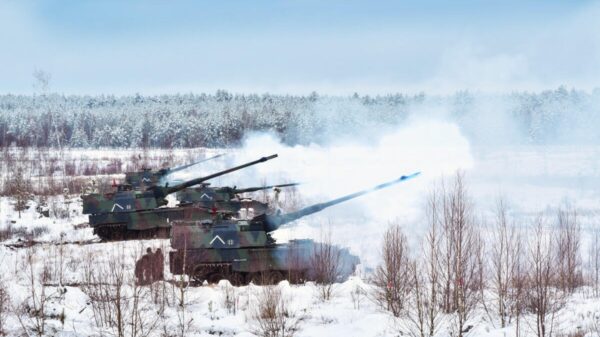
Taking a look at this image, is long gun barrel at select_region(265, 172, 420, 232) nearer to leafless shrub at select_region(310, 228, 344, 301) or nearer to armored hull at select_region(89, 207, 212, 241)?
leafless shrub at select_region(310, 228, 344, 301)

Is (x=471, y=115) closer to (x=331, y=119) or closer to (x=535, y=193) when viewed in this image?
(x=535, y=193)

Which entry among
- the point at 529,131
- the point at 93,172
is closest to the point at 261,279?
the point at 93,172

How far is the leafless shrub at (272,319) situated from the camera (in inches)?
651

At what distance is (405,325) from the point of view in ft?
59.0

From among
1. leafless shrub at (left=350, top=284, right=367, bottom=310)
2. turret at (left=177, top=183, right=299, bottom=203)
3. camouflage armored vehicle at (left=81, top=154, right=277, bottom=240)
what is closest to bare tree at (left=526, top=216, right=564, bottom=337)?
leafless shrub at (left=350, top=284, right=367, bottom=310)

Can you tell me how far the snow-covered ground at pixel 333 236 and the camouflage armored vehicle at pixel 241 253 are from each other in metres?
0.74

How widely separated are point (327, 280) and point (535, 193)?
129 feet

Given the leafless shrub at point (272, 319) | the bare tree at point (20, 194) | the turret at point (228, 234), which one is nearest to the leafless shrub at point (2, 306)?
the leafless shrub at point (272, 319)

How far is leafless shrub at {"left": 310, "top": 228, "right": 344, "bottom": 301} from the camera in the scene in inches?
842

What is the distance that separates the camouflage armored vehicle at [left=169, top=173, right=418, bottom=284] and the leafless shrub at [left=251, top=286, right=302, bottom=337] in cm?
319

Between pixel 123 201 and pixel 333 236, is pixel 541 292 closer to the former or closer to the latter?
pixel 123 201

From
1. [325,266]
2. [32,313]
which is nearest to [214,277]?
[325,266]

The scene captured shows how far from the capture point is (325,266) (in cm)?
2167

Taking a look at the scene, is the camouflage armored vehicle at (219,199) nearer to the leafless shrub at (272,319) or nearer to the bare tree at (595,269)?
the bare tree at (595,269)
